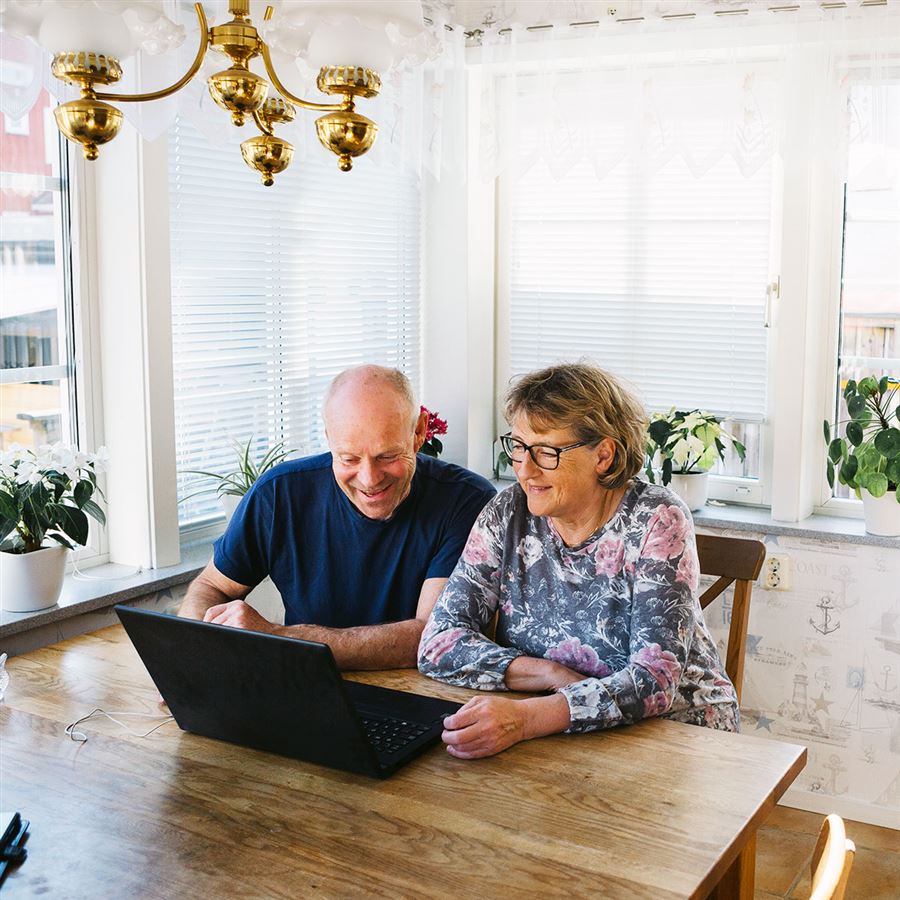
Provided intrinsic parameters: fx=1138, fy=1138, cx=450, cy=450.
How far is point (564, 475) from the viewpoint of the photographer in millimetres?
1948

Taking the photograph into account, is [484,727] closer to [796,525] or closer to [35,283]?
[35,283]

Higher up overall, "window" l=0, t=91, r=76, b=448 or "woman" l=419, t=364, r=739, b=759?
"window" l=0, t=91, r=76, b=448

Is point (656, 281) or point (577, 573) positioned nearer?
point (577, 573)

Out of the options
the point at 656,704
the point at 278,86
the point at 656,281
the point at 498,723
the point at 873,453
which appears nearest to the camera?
the point at 278,86

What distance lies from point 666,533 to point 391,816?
706mm

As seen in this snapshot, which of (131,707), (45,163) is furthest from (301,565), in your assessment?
(45,163)

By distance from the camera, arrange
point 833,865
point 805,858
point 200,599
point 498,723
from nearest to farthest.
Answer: point 833,865 → point 498,723 → point 200,599 → point 805,858

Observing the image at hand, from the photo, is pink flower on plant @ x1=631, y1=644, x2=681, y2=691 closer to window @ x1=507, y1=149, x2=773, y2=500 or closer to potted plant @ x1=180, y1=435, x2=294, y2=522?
potted plant @ x1=180, y1=435, x2=294, y2=522

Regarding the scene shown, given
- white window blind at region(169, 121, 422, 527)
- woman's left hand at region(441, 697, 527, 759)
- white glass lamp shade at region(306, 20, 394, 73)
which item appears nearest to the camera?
white glass lamp shade at region(306, 20, 394, 73)

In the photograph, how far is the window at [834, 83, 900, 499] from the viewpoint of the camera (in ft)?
10.2

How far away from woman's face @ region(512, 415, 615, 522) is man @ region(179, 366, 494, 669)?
29 centimetres

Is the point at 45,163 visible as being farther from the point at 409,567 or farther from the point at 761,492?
the point at 761,492

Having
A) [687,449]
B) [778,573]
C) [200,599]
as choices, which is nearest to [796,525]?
[778,573]

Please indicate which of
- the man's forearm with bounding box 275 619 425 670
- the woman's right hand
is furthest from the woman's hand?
the man's forearm with bounding box 275 619 425 670
